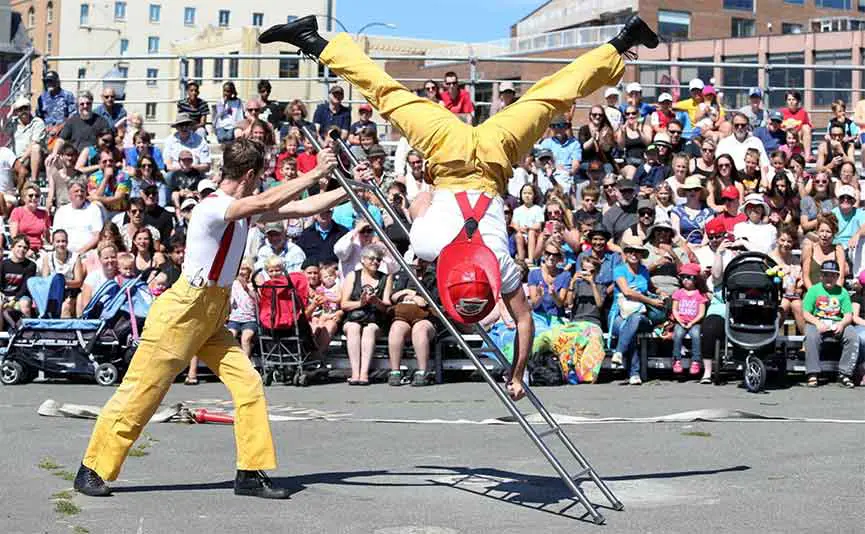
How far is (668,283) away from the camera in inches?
602

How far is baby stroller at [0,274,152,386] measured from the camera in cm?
1465

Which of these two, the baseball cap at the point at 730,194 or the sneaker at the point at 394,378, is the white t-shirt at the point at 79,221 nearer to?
the sneaker at the point at 394,378

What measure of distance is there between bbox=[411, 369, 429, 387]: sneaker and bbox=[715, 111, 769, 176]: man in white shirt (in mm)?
6216

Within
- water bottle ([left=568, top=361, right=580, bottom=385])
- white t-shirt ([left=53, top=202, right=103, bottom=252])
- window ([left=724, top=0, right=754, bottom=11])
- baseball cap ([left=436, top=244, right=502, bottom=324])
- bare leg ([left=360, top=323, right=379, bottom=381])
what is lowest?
water bottle ([left=568, top=361, right=580, bottom=385])

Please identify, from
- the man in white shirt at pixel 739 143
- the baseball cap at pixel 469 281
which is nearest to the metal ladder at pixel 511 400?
the baseball cap at pixel 469 281

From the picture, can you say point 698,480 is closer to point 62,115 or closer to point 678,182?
point 678,182

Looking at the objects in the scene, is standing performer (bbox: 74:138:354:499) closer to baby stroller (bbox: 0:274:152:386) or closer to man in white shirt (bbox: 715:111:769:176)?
baby stroller (bbox: 0:274:152:386)

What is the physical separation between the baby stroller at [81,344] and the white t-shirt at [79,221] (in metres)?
2.66

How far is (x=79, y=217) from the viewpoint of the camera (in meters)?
17.6

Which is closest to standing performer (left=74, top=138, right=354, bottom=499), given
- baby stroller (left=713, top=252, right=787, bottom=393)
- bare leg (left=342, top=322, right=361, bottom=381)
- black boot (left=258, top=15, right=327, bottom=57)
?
black boot (left=258, top=15, right=327, bottom=57)

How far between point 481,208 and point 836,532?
8.68 ft

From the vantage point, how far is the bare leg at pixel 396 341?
14.7 m

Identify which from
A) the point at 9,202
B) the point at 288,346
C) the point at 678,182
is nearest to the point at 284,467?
the point at 288,346

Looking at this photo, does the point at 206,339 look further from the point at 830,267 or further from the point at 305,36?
the point at 830,267
